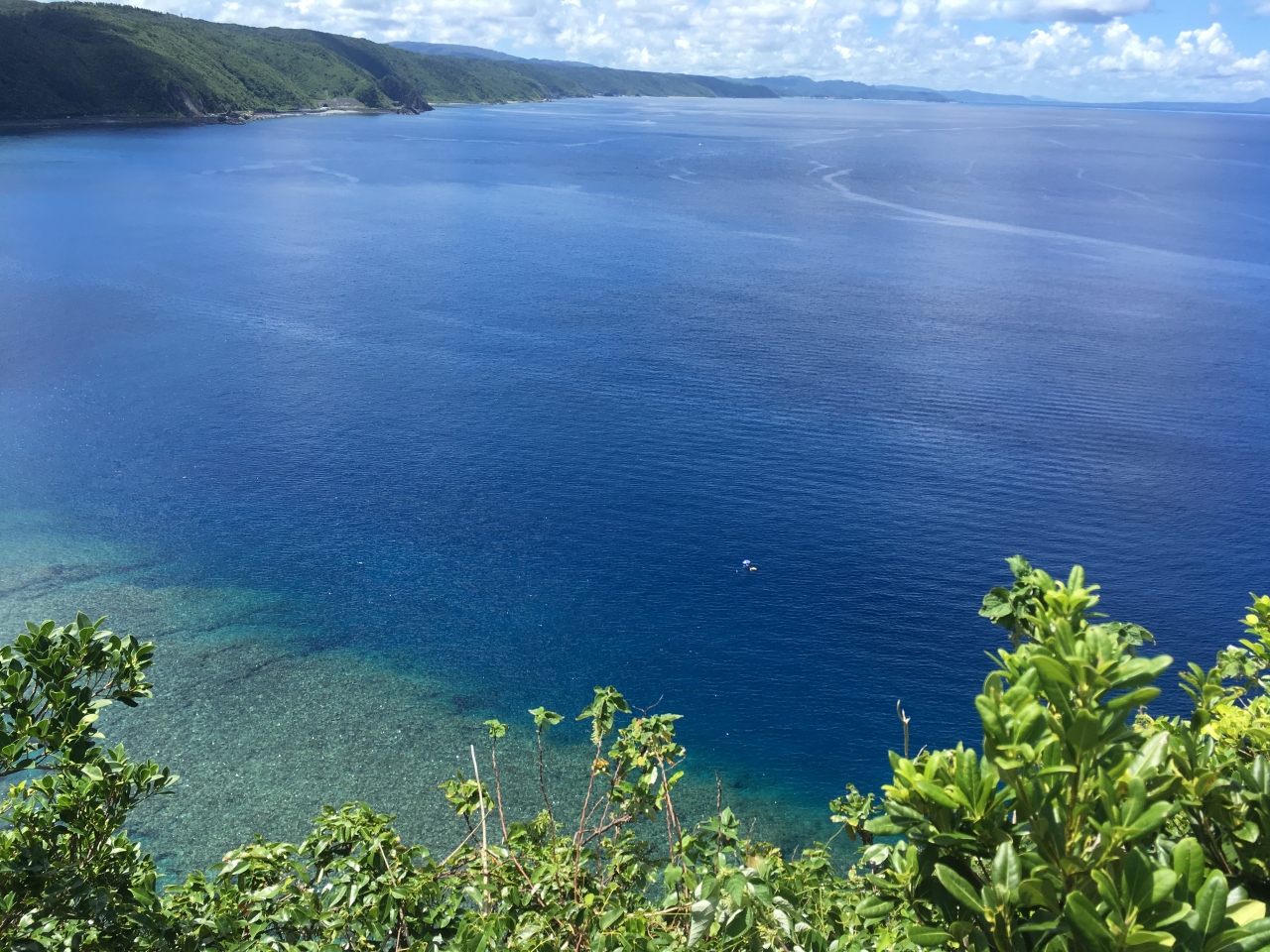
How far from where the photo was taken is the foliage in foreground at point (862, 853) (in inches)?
123

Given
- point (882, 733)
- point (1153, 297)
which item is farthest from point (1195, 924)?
point (1153, 297)

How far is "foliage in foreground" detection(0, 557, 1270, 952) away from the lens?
3129mm

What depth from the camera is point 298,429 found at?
145 feet

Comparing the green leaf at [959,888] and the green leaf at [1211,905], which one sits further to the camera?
the green leaf at [959,888]

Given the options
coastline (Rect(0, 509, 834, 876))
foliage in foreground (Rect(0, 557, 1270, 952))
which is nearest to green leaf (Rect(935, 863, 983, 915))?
foliage in foreground (Rect(0, 557, 1270, 952))

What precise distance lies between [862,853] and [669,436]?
37.0 meters

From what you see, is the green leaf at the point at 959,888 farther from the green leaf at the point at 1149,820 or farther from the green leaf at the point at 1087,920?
the green leaf at the point at 1149,820

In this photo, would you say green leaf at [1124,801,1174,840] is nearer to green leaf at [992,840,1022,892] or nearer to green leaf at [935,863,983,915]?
green leaf at [992,840,1022,892]

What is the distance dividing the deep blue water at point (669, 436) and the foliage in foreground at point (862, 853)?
1816cm

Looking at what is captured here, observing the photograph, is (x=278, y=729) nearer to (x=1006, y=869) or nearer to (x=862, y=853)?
(x=862, y=853)

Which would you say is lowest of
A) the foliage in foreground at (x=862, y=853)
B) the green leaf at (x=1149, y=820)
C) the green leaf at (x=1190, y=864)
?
the foliage in foreground at (x=862, y=853)

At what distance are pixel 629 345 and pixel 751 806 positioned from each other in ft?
116

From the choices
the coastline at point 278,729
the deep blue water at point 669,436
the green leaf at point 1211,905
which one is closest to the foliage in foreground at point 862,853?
the green leaf at point 1211,905

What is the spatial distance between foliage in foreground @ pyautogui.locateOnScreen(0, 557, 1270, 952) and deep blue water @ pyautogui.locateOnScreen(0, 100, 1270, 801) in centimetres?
1816
